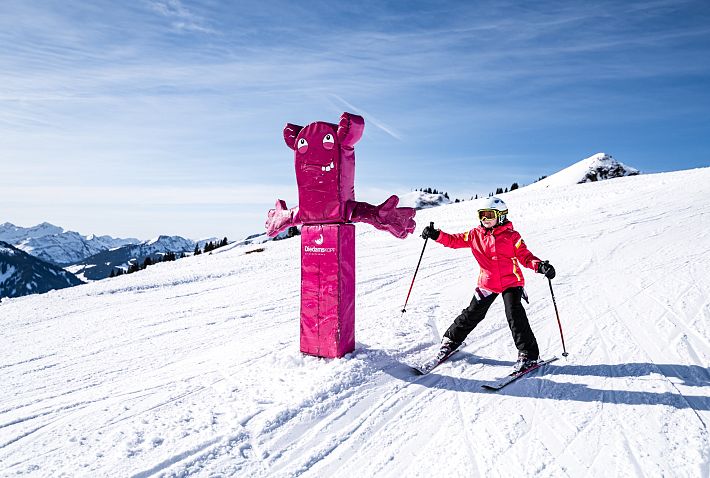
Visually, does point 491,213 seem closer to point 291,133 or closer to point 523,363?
point 523,363

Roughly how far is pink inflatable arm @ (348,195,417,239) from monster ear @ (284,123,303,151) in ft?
3.29

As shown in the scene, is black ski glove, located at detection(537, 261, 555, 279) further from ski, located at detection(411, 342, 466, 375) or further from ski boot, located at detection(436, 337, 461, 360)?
ski, located at detection(411, 342, 466, 375)

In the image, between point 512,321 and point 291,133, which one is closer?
point 512,321

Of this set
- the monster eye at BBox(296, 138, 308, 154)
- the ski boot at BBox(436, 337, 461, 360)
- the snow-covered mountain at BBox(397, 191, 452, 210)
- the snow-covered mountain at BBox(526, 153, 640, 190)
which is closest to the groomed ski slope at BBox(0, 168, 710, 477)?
the ski boot at BBox(436, 337, 461, 360)

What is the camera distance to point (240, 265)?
51.4ft

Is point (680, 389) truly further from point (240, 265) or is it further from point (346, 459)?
point (240, 265)

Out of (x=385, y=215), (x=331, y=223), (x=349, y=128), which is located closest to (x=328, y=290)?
(x=331, y=223)

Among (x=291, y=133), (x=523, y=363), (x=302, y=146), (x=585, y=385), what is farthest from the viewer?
(x=291, y=133)

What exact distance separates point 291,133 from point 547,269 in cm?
315

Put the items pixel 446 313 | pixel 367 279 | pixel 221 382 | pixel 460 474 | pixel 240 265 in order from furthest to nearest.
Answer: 1. pixel 240 265
2. pixel 367 279
3. pixel 446 313
4. pixel 221 382
5. pixel 460 474

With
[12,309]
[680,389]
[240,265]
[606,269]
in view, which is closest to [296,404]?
[680,389]

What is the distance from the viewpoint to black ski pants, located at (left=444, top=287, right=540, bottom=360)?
15.6 feet

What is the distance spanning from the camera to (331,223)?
4.90 metres

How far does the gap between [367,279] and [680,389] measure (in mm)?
7279
